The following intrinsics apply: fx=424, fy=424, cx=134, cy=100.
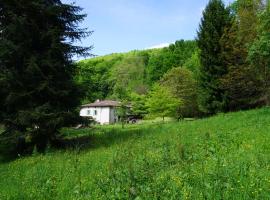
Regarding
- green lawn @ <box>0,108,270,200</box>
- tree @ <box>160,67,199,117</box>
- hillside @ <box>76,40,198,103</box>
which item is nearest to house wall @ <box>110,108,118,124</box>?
hillside @ <box>76,40,198,103</box>

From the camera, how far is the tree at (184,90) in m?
58.5

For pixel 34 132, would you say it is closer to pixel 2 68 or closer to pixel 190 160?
pixel 2 68

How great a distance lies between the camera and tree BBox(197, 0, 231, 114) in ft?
135

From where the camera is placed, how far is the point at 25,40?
1917 centimetres

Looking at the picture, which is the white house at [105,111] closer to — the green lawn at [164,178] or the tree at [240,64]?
the tree at [240,64]

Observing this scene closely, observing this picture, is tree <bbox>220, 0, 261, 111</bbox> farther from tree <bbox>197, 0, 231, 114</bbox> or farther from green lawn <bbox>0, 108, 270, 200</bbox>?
green lawn <bbox>0, 108, 270, 200</bbox>

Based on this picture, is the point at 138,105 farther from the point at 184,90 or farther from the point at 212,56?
the point at 212,56

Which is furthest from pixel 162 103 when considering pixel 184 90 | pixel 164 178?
pixel 164 178

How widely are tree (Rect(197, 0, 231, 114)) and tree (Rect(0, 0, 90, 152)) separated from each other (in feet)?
75.7

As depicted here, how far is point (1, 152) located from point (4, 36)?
218 inches

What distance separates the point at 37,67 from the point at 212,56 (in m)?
26.8

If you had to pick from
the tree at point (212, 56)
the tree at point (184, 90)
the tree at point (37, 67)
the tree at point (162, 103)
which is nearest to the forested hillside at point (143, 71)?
the tree at point (184, 90)

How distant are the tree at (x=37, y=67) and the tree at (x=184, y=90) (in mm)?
37398

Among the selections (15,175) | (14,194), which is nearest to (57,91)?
(15,175)
